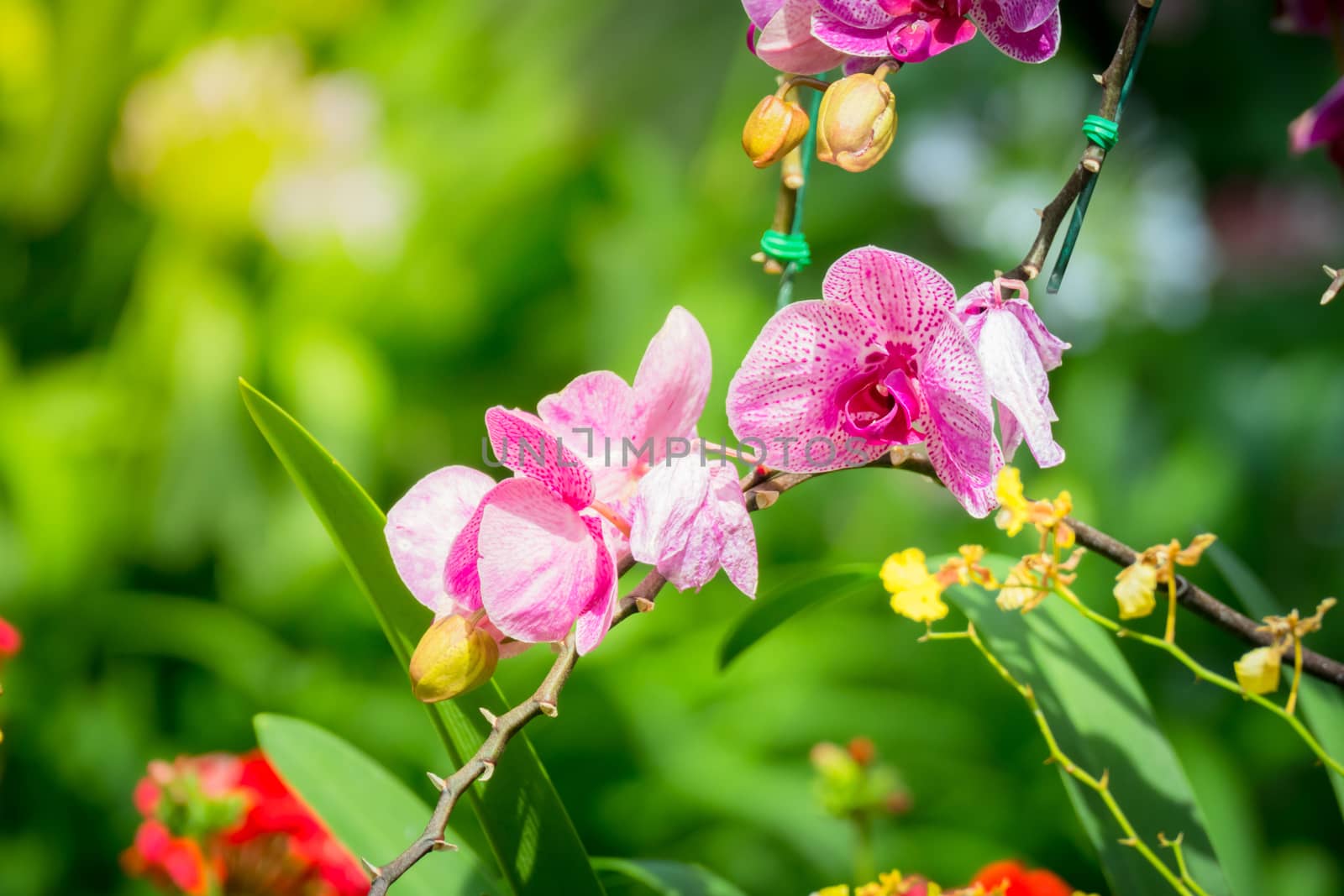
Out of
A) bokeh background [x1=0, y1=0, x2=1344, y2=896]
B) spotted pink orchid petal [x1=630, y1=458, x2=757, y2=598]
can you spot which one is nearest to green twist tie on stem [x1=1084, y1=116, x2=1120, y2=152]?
spotted pink orchid petal [x1=630, y1=458, x2=757, y2=598]

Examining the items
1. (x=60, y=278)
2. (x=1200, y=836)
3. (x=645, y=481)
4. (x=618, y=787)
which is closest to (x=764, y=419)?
(x=645, y=481)

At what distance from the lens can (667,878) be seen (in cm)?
31

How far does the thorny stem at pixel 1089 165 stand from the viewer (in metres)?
0.23

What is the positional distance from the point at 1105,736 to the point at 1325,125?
193mm

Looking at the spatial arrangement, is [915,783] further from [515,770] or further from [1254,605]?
[515,770]

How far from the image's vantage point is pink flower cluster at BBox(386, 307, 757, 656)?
A: 208 mm

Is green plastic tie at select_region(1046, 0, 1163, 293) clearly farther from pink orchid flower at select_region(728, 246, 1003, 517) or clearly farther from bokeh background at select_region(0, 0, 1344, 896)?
bokeh background at select_region(0, 0, 1344, 896)

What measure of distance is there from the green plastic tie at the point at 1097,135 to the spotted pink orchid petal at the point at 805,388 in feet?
0.15

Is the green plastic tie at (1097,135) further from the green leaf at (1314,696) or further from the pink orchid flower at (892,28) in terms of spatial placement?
the green leaf at (1314,696)

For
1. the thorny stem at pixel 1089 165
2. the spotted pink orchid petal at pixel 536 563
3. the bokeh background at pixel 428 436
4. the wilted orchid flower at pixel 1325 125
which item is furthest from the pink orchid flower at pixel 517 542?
the bokeh background at pixel 428 436

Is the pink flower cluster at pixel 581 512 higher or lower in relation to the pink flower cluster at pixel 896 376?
lower

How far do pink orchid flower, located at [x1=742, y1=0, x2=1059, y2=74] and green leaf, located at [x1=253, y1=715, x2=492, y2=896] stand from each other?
0.22 meters

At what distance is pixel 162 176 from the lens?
1.03 m

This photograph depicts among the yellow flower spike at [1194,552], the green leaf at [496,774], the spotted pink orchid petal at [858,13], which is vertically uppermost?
the spotted pink orchid petal at [858,13]
